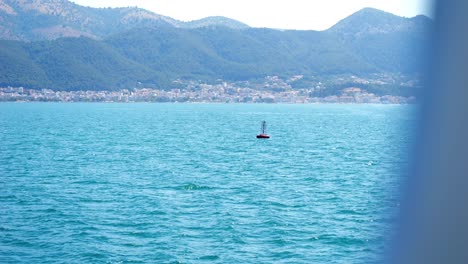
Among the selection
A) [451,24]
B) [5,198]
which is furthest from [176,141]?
[451,24]

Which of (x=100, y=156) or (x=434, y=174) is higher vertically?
(x=434, y=174)

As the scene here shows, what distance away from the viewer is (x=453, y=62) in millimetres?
17234

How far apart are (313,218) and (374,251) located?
5.88 m

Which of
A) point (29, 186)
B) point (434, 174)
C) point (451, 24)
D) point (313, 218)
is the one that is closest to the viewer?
point (451, 24)

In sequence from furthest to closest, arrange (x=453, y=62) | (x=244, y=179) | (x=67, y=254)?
(x=244, y=179)
(x=67, y=254)
(x=453, y=62)

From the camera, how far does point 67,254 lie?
81.7 feet

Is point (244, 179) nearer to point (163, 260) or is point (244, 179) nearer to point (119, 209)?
point (119, 209)

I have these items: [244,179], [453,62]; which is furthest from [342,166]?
[453,62]

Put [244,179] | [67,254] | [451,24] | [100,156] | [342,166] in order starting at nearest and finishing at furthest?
[451,24] → [67,254] → [244,179] → [342,166] → [100,156]

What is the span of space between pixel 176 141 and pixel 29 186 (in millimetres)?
41465

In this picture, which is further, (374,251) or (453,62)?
(374,251)

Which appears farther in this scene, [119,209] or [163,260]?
[119,209]

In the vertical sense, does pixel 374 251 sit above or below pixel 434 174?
below

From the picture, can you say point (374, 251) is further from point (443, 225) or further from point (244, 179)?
point (244, 179)
